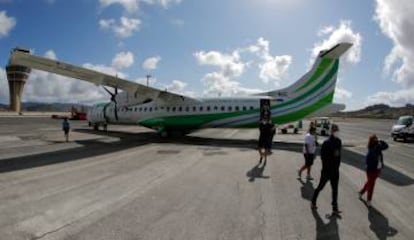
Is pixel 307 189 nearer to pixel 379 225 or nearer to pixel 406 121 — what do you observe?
pixel 379 225

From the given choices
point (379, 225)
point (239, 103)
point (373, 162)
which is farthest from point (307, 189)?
point (239, 103)

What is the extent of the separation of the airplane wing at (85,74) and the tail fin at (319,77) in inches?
268

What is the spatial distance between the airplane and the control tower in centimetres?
11467

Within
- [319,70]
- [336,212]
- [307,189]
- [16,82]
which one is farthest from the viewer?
[16,82]

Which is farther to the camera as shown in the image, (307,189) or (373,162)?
(307,189)

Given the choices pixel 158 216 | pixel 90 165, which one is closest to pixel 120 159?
pixel 90 165

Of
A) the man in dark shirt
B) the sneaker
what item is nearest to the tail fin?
the man in dark shirt

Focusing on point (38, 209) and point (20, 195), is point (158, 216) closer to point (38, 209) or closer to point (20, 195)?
point (38, 209)

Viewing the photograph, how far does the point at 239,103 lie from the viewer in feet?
77.7

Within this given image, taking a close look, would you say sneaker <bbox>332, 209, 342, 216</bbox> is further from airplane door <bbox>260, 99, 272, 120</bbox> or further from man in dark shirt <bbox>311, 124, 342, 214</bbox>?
airplane door <bbox>260, 99, 272, 120</bbox>

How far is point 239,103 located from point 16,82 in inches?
4795

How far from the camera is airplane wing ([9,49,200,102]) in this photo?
687 inches

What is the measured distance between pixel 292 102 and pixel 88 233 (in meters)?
19.2

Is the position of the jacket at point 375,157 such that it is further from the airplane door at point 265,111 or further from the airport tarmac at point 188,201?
the airplane door at point 265,111
